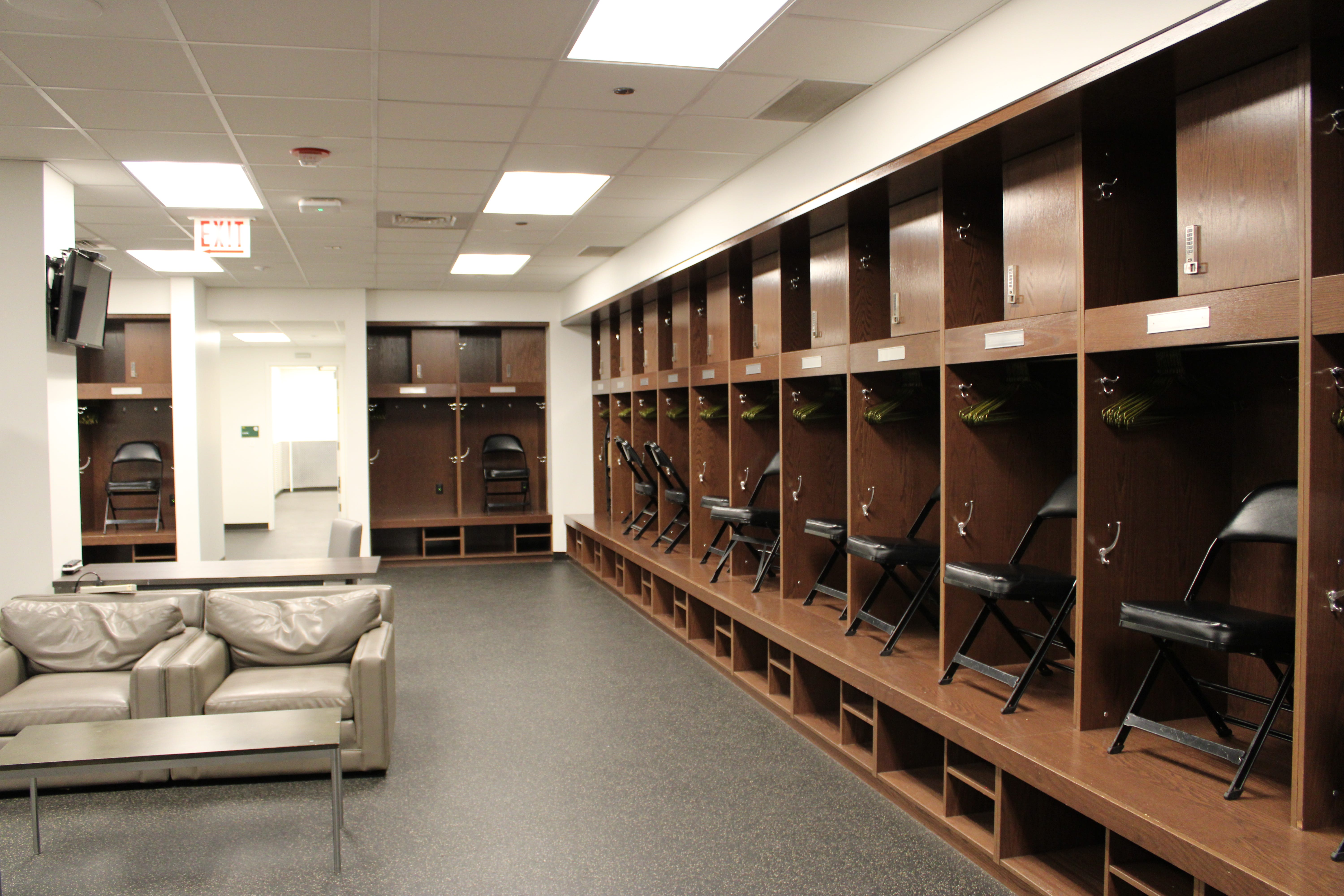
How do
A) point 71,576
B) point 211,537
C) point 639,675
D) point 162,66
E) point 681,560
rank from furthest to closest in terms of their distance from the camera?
point 211,537 → point 681,560 → point 639,675 → point 71,576 → point 162,66

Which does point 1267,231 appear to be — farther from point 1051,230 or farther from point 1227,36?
point 1051,230

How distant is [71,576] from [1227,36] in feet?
18.7

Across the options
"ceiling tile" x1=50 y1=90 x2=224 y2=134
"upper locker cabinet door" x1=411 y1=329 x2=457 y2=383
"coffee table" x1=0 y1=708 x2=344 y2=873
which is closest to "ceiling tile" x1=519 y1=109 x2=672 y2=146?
"ceiling tile" x1=50 y1=90 x2=224 y2=134

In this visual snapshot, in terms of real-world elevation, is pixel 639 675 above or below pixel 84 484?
below

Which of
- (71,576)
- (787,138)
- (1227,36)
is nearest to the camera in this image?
(1227,36)

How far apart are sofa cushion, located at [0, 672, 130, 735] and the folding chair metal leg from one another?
3.88 metres

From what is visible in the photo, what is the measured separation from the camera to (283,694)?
3.87 meters

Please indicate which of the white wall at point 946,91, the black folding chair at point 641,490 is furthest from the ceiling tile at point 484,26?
the black folding chair at point 641,490

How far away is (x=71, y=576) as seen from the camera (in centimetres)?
513

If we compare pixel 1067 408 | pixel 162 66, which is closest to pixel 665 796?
pixel 1067 408

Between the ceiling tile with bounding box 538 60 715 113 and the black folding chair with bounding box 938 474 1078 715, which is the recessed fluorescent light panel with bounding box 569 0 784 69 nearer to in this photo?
the ceiling tile with bounding box 538 60 715 113

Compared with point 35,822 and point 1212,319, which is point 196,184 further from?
point 1212,319

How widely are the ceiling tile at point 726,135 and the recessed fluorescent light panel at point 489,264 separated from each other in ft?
11.6

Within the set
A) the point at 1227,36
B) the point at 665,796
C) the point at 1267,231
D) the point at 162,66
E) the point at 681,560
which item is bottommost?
the point at 665,796
